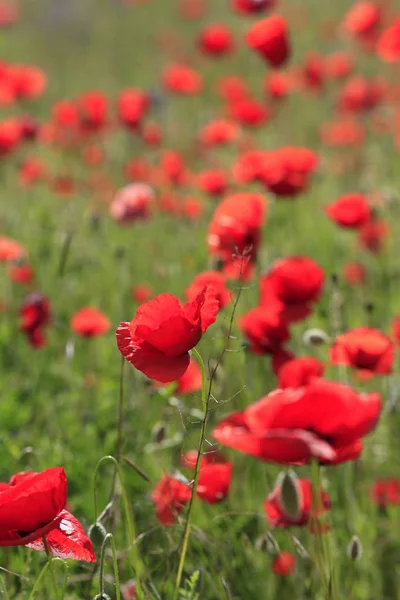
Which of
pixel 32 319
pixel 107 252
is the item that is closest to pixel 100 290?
pixel 107 252

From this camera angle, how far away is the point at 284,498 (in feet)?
4.09

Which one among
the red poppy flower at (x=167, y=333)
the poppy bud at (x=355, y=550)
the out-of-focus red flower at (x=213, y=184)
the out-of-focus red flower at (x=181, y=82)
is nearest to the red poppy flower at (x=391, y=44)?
the out-of-focus red flower at (x=213, y=184)

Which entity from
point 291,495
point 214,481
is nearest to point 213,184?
point 214,481

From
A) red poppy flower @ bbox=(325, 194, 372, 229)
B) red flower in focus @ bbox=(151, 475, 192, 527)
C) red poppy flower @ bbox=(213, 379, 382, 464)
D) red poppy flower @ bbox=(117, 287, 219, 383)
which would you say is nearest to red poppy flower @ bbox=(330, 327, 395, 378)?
red flower in focus @ bbox=(151, 475, 192, 527)

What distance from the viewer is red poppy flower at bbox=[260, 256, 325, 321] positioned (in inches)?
76.7

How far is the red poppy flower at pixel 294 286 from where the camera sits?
1949 mm

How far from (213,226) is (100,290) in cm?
158

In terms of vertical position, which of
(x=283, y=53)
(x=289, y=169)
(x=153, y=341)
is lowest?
(x=289, y=169)

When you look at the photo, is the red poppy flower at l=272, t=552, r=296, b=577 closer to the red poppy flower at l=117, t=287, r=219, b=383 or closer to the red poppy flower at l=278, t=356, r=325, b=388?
the red poppy flower at l=278, t=356, r=325, b=388

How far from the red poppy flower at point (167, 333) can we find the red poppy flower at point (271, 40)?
192cm

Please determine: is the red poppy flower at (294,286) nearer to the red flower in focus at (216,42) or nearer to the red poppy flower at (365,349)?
the red poppy flower at (365,349)

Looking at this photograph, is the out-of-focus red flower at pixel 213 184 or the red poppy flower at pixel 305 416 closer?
the red poppy flower at pixel 305 416

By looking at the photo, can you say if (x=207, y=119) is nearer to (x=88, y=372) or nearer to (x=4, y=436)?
(x=88, y=372)

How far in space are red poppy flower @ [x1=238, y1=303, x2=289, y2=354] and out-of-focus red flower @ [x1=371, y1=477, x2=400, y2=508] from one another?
518 millimetres
